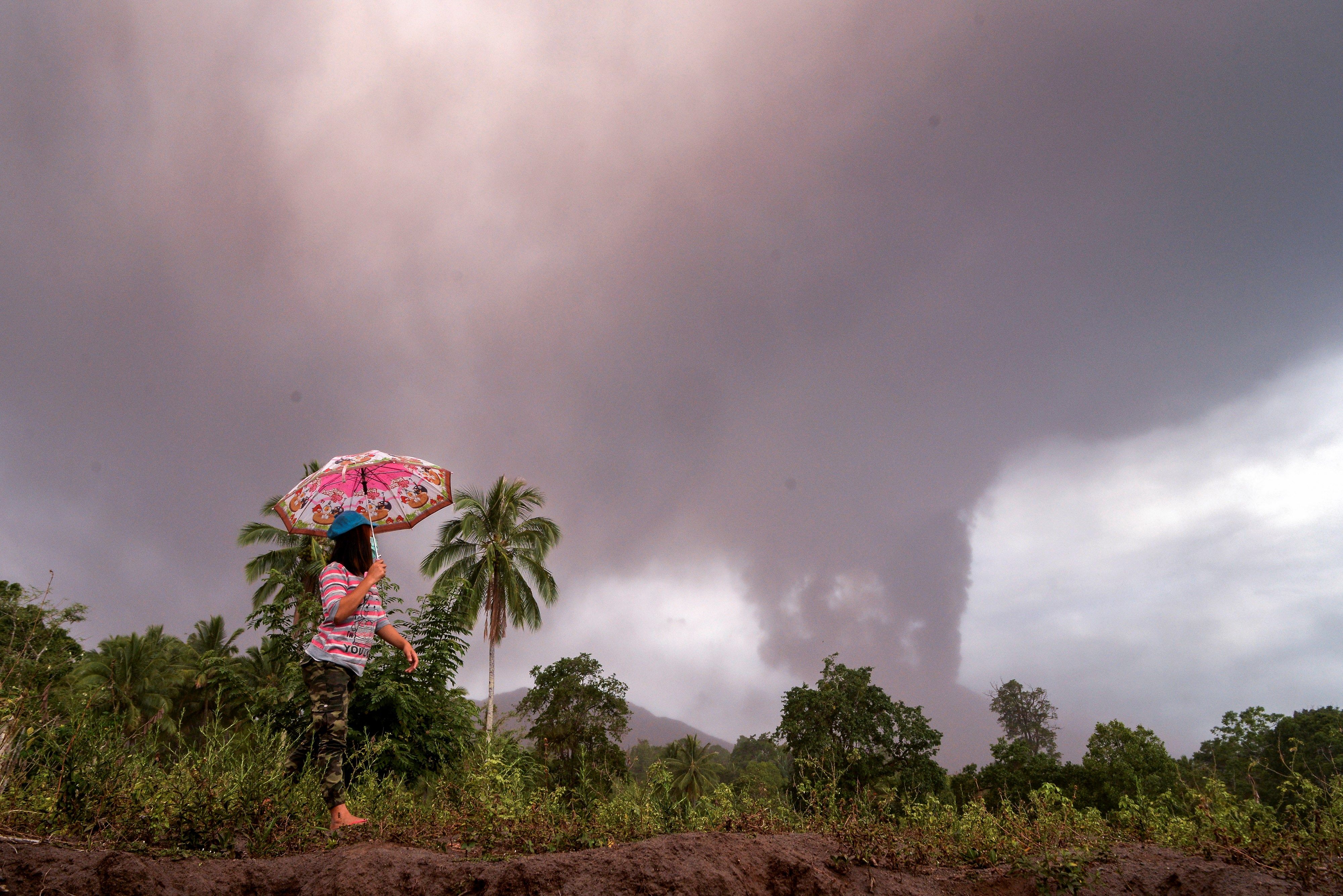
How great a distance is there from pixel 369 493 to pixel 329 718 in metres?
2.12

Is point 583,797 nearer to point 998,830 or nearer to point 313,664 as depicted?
point 313,664

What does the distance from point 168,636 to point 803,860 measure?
4898cm

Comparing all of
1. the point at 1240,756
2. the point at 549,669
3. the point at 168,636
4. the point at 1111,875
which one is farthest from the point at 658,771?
the point at 168,636

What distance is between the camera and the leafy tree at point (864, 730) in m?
27.1

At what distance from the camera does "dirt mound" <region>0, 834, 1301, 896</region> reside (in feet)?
8.55

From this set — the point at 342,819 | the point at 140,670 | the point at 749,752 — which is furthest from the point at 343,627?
the point at 749,752

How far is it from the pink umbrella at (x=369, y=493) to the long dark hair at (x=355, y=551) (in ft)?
2.74

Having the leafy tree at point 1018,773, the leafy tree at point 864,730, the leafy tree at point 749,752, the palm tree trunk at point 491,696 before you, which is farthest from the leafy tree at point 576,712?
the leafy tree at point 749,752

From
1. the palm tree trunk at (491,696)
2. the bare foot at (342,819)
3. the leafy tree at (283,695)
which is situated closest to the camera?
the bare foot at (342,819)

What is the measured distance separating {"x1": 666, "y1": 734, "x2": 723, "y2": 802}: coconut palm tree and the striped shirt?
117ft

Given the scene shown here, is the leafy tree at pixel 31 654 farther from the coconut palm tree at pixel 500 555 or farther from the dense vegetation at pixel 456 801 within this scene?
the coconut palm tree at pixel 500 555

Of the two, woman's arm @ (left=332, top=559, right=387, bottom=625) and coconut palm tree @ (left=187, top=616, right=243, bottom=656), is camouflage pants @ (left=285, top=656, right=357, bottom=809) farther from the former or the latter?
coconut palm tree @ (left=187, top=616, right=243, bottom=656)

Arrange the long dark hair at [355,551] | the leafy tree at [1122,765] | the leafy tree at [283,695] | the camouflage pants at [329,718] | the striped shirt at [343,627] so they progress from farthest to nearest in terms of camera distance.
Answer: the leafy tree at [1122,765]
the leafy tree at [283,695]
the long dark hair at [355,551]
the striped shirt at [343,627]
the camouflage pants at [329,718]

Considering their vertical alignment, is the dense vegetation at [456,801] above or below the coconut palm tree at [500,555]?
below
